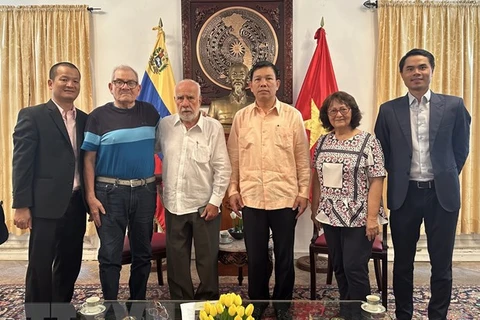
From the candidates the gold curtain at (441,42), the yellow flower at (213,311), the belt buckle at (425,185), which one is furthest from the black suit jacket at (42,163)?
the gold curtain at (441,42)

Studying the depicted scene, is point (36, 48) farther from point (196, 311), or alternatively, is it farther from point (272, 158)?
point (196, 311)

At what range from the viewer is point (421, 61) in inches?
79.4

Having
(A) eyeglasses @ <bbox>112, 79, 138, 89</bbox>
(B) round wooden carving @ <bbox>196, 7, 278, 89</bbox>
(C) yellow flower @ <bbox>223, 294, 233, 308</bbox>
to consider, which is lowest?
(C) yellow flower @ <bbox>223, 294, 233, 308</bbox>

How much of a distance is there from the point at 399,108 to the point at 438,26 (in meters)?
1.70

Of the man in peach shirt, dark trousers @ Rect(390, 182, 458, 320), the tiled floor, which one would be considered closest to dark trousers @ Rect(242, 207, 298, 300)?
the man in peach shirt

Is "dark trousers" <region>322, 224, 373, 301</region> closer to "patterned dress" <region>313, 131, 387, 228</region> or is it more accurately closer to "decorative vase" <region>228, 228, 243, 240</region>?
"patterned dress" <region>313, 131, 387, 228</region>

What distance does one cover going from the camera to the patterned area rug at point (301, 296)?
7.95ft

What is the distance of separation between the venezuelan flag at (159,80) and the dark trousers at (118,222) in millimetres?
1360

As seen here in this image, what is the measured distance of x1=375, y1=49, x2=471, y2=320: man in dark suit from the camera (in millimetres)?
2018

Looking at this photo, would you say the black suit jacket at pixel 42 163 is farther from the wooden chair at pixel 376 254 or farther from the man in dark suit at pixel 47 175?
the wooden chair at pixel 376 254

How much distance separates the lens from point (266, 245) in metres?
2.19

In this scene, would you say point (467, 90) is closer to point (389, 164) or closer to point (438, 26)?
point (438, 26)

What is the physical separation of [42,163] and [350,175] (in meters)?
1.56

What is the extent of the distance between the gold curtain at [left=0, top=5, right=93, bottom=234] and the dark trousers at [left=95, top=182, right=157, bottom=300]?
1636 mm
